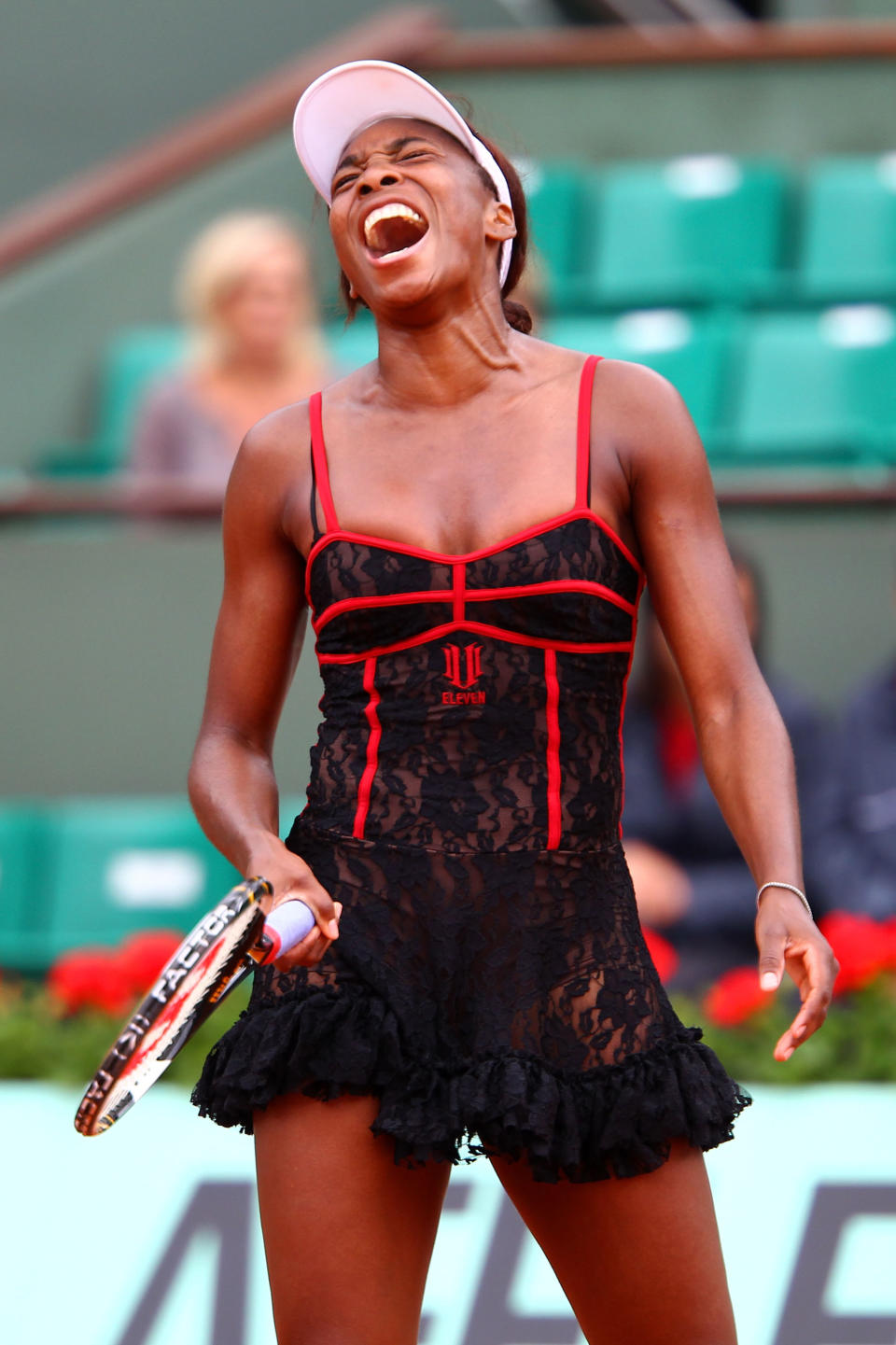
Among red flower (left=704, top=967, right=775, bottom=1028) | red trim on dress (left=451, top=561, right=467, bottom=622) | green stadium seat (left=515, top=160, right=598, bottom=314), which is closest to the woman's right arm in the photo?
red trim on dress (left=451, top=561, right=467, bottom=622)

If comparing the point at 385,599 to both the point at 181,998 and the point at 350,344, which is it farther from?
the point at 350,344

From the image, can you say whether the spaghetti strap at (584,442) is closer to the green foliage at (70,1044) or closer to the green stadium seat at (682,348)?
the green foliage at (70,1044)

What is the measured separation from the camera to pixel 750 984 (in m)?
3.45

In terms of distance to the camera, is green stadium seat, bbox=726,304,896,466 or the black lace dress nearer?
the black lace dress

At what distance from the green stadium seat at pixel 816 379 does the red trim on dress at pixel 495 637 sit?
3.76 m

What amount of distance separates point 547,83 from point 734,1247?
4.84 meters

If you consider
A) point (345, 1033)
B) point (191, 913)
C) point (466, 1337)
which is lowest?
point (466, 1337)

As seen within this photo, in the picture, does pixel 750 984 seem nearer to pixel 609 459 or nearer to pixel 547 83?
pixel 609 459

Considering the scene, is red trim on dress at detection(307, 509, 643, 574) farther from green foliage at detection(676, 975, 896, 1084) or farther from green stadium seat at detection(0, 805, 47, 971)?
green stadium seat at detection(0, 805, 47, 971)

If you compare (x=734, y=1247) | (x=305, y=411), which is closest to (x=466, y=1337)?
(x=734, y=1247)

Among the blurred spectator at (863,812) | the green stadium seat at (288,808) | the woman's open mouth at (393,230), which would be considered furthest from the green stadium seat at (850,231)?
the woman's open mouth at (393,230)

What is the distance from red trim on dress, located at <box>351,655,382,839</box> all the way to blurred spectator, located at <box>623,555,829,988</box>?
2114 mm

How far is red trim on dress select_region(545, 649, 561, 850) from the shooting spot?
5.96 feet

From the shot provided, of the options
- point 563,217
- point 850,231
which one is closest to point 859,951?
point 850,231
